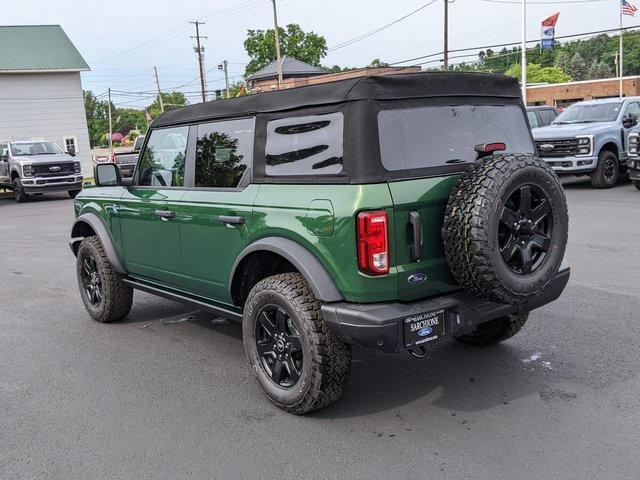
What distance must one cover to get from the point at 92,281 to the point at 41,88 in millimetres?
34932

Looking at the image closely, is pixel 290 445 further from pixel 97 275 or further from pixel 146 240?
pixel 97 275

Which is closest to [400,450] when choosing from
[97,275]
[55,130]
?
[97,275]

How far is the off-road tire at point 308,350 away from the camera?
3682 millimetres

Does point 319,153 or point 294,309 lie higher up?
point 319,153

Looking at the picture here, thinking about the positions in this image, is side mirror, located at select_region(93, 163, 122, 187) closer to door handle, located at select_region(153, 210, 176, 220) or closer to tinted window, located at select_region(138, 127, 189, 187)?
tinted window, located at select_region(138, 127, 189, 187)

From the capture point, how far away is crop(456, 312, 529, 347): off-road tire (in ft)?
15.5

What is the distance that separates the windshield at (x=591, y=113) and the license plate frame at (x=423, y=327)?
14051mm

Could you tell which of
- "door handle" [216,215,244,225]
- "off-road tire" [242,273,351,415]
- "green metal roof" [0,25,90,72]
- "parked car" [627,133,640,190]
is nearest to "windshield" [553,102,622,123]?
"parked car" [627,133,640,190]

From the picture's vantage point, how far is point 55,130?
3750cm

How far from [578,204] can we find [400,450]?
10.7m

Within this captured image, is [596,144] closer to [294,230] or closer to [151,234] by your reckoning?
[151,234]

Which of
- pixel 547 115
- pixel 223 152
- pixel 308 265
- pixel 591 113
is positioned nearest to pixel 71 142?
pixel 547 115

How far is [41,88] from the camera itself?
1457 inches

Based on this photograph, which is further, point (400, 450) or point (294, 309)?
point (294, 309)
